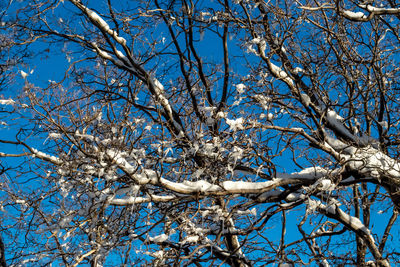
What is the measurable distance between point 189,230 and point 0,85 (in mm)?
5085

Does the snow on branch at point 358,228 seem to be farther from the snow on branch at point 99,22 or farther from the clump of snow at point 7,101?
the clump of snow at point 7,101

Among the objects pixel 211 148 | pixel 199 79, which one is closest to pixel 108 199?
pixel 211 148

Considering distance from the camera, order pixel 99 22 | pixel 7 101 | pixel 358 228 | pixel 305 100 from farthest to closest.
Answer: pixel 358 228 < pixel 99 22 < pixel 305 100 < pixel 7 101

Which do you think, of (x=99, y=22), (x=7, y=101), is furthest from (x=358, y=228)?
(x=7, y=101)

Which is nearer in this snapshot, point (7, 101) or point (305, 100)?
point (7, 101)

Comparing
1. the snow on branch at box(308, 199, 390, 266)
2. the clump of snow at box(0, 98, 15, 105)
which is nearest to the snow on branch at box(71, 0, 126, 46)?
the clump of snow at box(0, 98, 15, 105)

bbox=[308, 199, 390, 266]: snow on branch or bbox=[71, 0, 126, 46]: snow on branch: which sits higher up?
bbox=[71, 0, 126, 46]: snow on branch

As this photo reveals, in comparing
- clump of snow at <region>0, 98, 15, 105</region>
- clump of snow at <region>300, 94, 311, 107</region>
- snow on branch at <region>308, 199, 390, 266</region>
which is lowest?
snow on branch at <region>308, 199, 390, 266</region>

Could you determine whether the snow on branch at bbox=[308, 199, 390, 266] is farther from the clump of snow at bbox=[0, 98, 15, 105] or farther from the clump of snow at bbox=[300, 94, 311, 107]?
the clump of snow at bbox=[0, 98, 15, 105]

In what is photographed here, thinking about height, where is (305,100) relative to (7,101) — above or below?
above

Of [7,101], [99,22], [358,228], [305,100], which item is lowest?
[358,228]

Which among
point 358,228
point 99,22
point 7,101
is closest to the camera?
point 7,101

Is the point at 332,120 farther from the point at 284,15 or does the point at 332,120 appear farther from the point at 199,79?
the point at 199,79

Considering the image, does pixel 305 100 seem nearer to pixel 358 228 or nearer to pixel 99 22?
pixel 358 228
